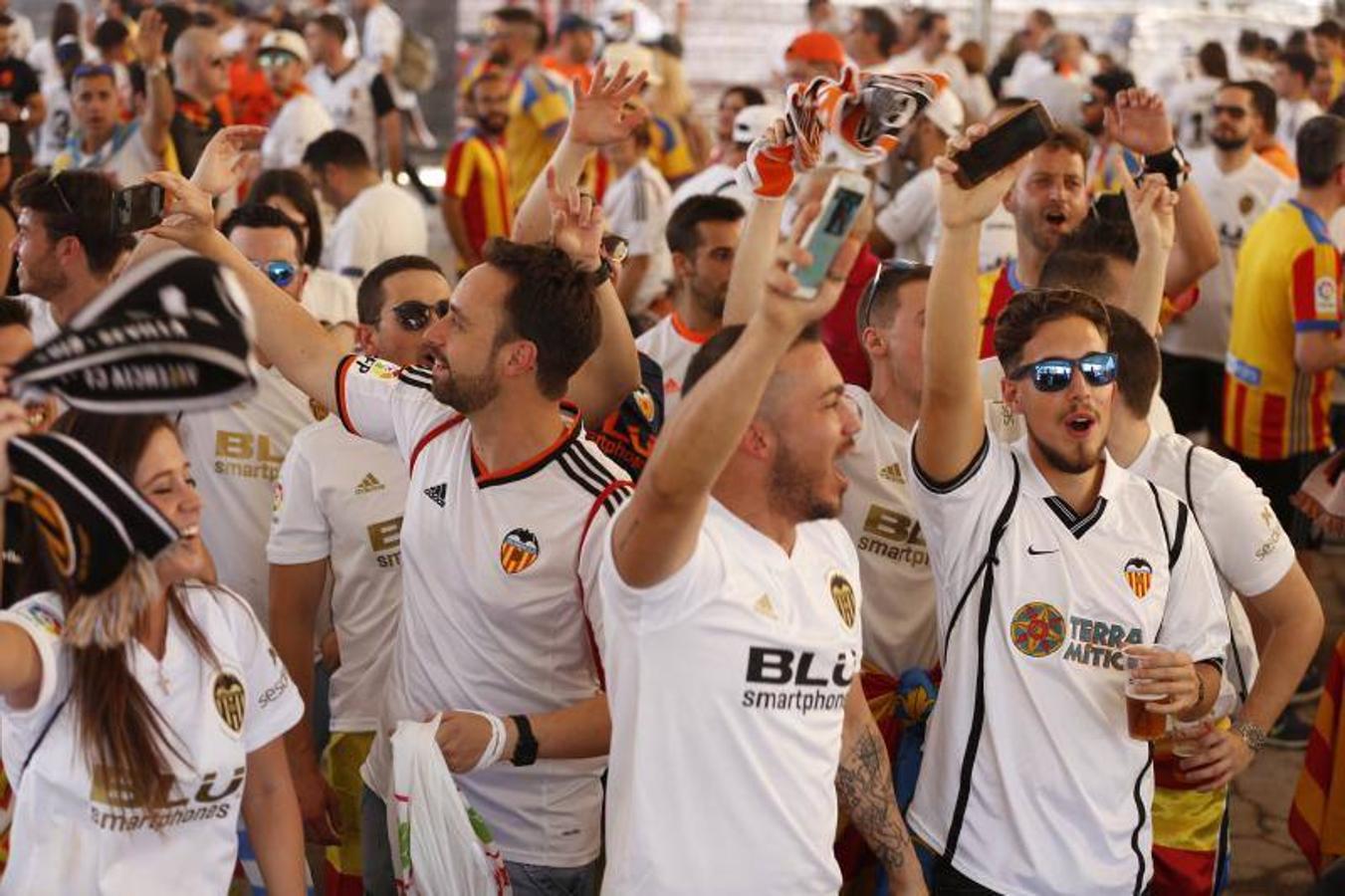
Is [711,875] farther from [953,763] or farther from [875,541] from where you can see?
[875,541]

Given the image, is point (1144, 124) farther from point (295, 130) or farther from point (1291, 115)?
point (1291, 115)

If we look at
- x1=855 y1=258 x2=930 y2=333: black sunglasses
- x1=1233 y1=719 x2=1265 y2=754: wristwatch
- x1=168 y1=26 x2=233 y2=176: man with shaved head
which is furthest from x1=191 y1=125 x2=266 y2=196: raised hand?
x1=168 y1=26 x2=233 y2=176: man with shaved head

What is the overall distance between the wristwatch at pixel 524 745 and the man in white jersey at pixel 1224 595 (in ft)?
4.82

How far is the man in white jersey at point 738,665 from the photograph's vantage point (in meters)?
2.74

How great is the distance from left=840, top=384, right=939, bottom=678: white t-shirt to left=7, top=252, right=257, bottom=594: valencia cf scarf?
6.36 feet

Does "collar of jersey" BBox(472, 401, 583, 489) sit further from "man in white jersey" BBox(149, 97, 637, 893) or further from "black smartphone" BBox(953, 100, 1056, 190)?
"black smartphone" BBox(953, 100, 1056, 190)

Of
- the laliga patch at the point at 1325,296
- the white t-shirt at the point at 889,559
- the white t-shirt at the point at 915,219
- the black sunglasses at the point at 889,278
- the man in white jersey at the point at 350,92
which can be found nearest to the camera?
the white t-shirt at the point at 889,559

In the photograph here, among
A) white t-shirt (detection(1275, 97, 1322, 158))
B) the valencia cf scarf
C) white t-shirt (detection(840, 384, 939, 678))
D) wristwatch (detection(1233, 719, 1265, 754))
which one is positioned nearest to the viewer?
the valencia cf scarf

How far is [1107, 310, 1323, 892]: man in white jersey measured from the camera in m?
3.81

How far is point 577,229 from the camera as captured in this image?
3596mm

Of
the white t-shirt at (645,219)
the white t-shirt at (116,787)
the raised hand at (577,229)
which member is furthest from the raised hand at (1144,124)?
the white t-shirt at (645,219)

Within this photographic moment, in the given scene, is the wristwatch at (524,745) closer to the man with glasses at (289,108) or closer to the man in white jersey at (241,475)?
the man in white jersey at (241,475)

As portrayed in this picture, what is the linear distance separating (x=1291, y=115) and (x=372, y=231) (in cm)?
710

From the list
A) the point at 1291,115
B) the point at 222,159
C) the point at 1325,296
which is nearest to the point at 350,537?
the point at 222,159
